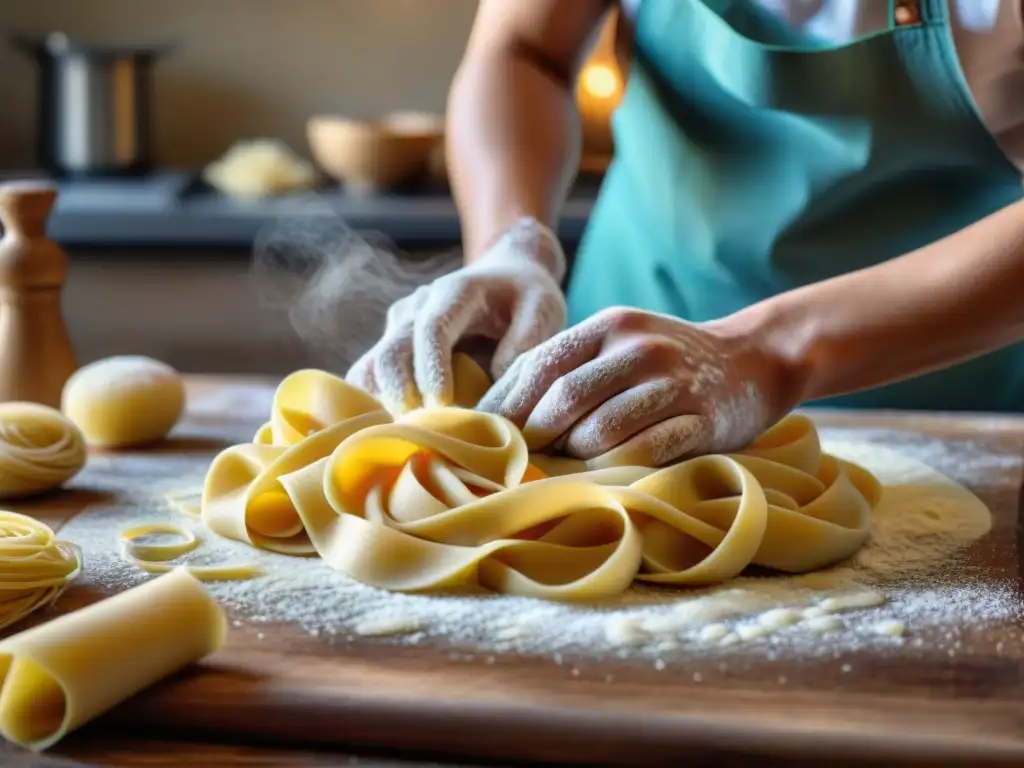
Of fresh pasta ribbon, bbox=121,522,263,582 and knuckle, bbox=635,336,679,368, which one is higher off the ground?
knuckle, bbox=635,336,679,368

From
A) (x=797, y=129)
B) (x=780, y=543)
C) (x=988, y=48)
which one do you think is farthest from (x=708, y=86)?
(x=780, y=543)

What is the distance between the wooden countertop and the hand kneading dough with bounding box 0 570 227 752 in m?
0.02

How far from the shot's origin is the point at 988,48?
61.7 inches

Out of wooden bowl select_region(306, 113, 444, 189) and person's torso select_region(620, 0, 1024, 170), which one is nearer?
person's torso select_region(620, 0, 1024, 170)

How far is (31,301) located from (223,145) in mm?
2195

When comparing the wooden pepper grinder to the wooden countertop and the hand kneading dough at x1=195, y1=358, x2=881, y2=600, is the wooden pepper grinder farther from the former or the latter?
the wooden countertop

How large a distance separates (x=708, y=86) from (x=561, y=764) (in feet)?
3.86

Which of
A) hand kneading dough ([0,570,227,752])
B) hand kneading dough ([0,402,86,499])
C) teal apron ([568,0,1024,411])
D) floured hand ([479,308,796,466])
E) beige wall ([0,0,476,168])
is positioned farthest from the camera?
beige wall ([0,0,476,168])

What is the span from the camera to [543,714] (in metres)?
0.88

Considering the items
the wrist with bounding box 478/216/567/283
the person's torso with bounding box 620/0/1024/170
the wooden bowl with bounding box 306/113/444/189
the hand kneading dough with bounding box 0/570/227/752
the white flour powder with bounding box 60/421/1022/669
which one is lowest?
the white flour powder with bounding box 60/421/1022/669

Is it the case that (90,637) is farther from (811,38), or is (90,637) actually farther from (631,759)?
(811,38)

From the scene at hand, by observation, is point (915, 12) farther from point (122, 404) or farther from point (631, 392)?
point (122, 404)

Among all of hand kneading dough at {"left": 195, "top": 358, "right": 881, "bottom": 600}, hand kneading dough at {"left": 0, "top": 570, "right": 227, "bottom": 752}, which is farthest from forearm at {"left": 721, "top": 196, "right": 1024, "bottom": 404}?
hand kneading dough at {"left": 0, "top": 570, "right": 227, "bottom": 752}

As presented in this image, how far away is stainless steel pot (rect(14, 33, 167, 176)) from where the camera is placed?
3.17 meters
